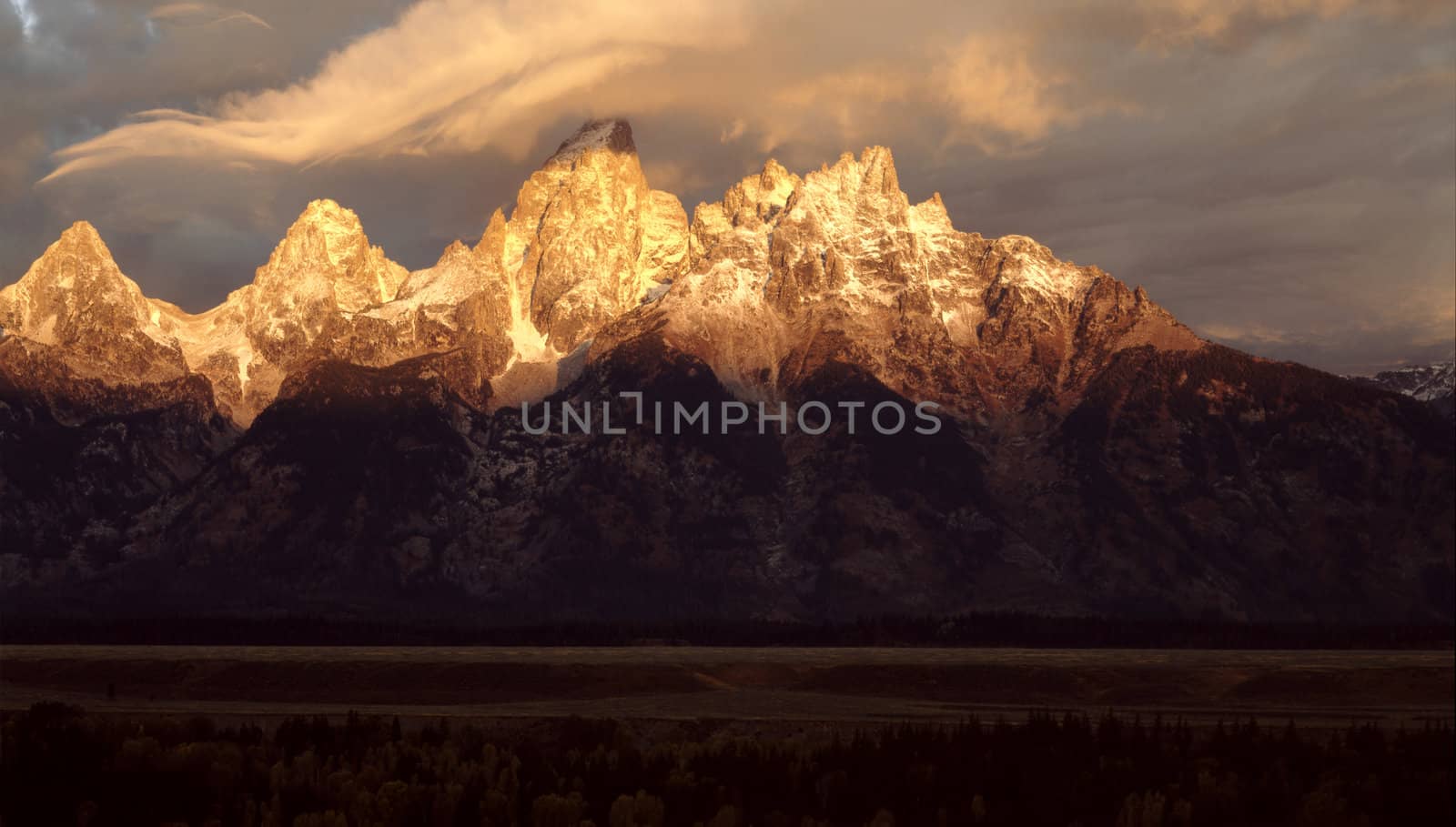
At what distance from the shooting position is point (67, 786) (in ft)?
337

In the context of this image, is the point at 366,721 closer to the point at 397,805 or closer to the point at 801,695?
the point at 397,805

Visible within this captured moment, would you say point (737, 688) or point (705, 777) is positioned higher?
point (737, 688)

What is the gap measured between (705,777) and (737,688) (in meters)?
75.2

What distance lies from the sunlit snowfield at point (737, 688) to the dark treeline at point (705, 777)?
29496 millimetres

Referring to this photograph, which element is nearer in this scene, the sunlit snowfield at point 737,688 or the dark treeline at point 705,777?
the dark treeline at point 705,777

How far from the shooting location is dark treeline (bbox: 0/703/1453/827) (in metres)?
101

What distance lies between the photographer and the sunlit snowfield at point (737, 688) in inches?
6432

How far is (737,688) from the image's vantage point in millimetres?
186000

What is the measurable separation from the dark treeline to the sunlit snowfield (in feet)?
96.8

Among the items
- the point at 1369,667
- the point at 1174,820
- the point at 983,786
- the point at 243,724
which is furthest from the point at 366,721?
the point at 1369,667

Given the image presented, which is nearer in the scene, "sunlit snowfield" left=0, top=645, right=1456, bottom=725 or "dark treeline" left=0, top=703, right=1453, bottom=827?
"dark treeline" left=0, top=703, right=1453, bottom=827

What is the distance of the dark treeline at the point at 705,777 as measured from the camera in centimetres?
10106

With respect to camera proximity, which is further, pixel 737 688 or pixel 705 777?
pixel 737 688

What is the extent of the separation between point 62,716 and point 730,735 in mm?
51099
